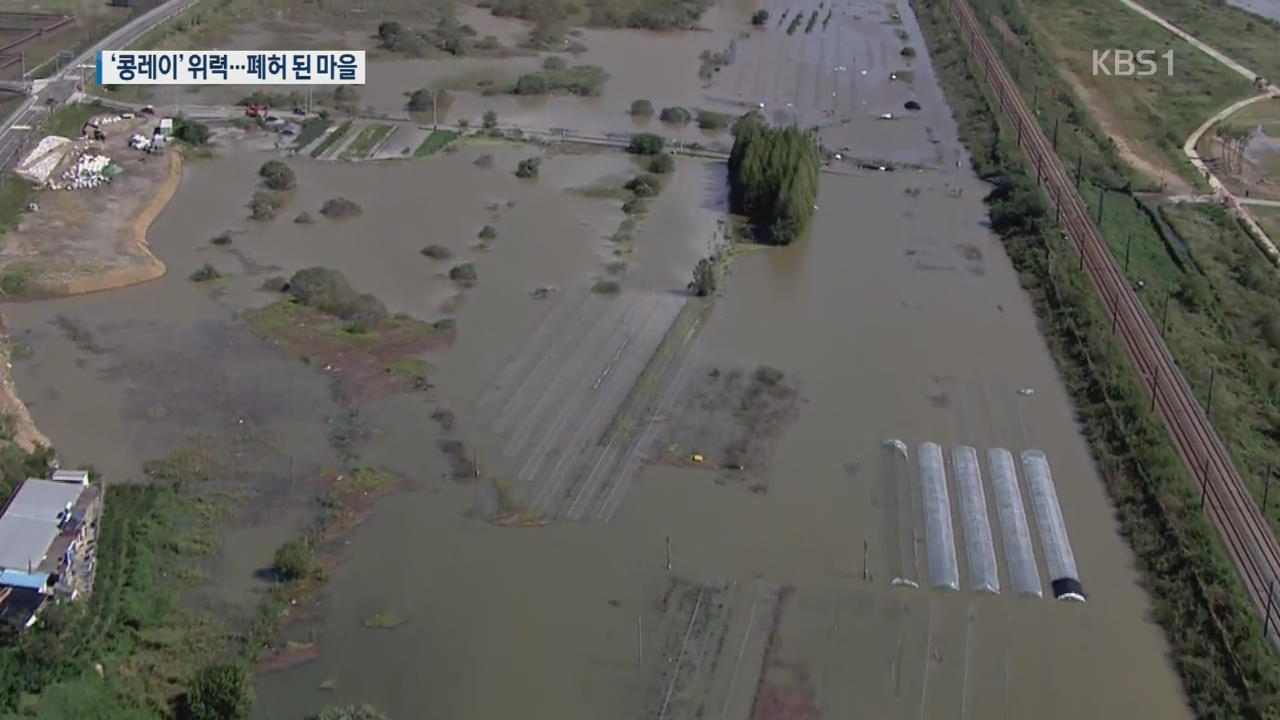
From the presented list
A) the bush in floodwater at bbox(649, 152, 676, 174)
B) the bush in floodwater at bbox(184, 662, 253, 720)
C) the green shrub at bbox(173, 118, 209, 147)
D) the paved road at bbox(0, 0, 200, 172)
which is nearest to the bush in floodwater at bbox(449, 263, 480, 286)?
the bush in floodwater at bbox(649, 152, 676, 174)

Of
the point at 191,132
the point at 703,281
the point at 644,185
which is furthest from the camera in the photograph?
the point at 191,132

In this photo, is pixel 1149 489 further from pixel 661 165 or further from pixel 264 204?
pixel 264 204

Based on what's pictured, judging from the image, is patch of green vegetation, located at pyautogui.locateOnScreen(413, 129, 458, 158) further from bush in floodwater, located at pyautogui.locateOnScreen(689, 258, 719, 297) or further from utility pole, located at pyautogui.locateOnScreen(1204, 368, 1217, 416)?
utility pole, located at pyautogui.locateOnScreen(1204, 368, 1217, 416)

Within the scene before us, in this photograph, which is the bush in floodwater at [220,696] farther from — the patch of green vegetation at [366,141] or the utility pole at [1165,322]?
the patch of green vegetation at [366,141]

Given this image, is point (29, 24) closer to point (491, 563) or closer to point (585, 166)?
point (585, 166)

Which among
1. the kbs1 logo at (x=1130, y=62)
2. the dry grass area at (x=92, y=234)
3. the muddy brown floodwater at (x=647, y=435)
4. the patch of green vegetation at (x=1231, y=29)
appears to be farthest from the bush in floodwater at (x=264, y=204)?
the patch of green vegetation at (x=1231, y=29)

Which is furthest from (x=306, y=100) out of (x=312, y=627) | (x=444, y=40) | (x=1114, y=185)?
(x=312, y=627)

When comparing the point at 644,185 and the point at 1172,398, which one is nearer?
the point at 1172,398

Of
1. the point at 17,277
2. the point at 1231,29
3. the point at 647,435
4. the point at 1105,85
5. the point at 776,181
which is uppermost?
the point at 1231,29

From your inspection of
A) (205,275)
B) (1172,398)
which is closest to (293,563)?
(205,275)
